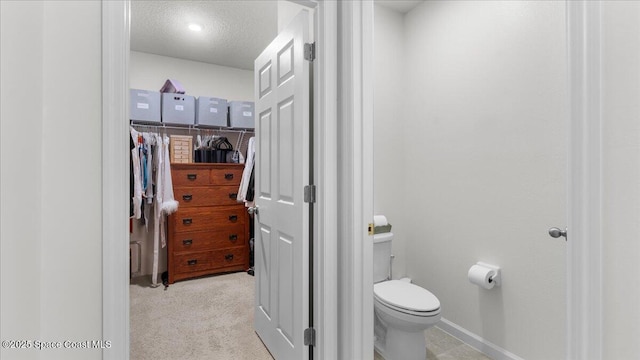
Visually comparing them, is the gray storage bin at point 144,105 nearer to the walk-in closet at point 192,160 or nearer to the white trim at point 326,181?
the walk-in closet at point 192,160

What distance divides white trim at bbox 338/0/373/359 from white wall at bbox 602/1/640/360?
0.85 meters

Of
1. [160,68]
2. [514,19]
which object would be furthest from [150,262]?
[514,19]

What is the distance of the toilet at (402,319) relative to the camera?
5.81ft

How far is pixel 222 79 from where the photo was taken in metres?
4.11

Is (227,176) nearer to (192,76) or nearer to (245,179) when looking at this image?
(245,179)

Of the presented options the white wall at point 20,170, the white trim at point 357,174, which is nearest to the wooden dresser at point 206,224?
the white trim at point 357,174

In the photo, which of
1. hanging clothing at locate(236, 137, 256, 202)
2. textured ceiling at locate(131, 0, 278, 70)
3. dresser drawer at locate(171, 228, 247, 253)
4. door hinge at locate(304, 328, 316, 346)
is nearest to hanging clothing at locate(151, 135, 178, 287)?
dresser drawer at locate(171, 228, 247, 253)

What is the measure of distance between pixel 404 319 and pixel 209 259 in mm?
2499

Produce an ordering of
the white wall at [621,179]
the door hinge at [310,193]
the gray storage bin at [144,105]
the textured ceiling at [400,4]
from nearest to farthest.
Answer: the white wall at [621,179] < the door hinge at [310,193] < the textured ceiling at [400,4] < the gray storage bin at [144,105]

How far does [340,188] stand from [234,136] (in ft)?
9.61

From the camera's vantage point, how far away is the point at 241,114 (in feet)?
12.6

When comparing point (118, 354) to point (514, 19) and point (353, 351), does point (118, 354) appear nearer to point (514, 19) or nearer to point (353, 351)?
point (353, 351)

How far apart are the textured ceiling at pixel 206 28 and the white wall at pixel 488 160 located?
1.31 meters

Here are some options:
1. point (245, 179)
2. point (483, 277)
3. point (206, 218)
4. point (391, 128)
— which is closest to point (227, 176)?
point (245, 179)
